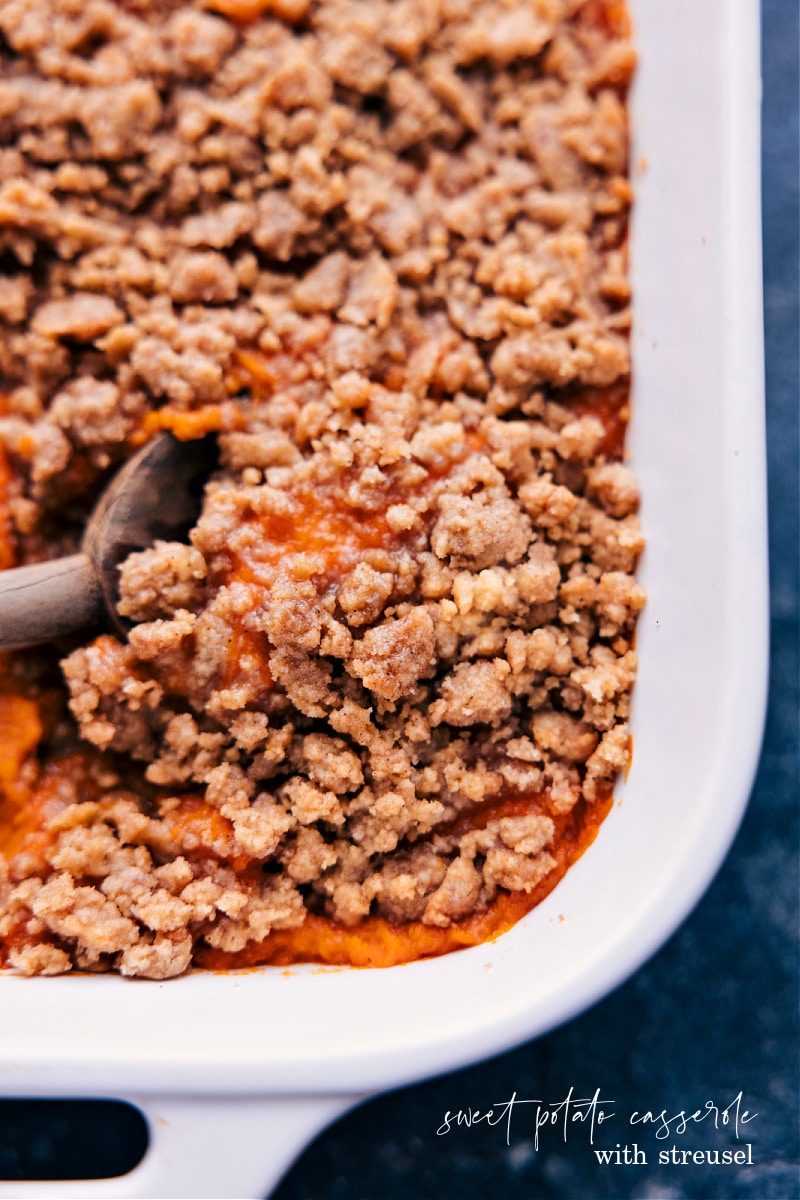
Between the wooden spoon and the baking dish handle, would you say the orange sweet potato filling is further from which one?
the baking dish handle

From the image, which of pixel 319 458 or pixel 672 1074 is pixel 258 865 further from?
pixel 672 1074

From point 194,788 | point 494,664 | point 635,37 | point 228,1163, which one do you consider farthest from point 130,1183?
point 635,37

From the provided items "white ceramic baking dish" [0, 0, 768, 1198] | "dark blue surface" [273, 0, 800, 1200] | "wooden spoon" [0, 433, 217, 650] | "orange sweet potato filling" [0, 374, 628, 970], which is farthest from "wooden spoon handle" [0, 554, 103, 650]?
"dark blue surface" [273, 0, 800, 1200]

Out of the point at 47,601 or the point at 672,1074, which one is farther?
the point at 672,1074

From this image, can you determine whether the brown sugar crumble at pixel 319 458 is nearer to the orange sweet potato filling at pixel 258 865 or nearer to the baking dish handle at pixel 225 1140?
the orange sweet potato filling at pixel 258 865

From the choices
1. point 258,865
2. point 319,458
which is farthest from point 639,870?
point 319,458

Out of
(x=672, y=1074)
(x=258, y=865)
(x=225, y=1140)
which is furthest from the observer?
(x=672, y=1074)

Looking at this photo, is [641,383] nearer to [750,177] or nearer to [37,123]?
[750,177]
